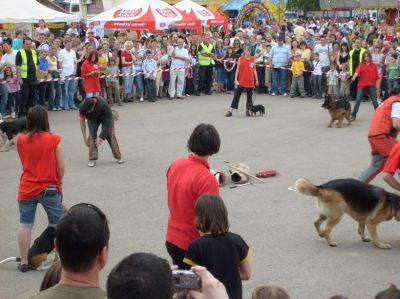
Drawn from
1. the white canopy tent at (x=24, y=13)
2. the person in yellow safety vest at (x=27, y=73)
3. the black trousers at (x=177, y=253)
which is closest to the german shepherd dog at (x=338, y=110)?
the person in yellow safety vest at (x=27, y=73)

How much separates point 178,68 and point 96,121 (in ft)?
32.4

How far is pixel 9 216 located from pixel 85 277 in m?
6.76

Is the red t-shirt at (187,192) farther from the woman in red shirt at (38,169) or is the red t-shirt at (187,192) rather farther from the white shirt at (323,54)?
the white shirt at (323,54)

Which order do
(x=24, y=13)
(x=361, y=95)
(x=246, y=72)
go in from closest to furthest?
(x=361, y=95)
(x=246, y=72)
(x=24, y=13)

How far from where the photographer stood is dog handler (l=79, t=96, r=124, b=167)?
39.5ft

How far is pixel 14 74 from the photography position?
59.0ft

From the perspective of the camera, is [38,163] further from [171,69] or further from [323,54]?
[323,54]

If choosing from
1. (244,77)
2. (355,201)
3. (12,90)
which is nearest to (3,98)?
(12,90)

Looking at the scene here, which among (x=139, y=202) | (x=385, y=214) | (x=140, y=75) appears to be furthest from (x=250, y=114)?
(x=385, y=214)

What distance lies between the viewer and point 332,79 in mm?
21375

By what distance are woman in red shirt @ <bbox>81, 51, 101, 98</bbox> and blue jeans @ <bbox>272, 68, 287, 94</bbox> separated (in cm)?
666

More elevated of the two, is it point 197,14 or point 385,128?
point 197,14

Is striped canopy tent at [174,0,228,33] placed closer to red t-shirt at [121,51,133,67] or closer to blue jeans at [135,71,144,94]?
blue jeans at [135,71,144,94]

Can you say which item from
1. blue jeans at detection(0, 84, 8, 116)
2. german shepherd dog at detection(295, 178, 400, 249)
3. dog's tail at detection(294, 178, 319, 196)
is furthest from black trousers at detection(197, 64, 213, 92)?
dog's tail at detection(294, 178, 319, 196)
